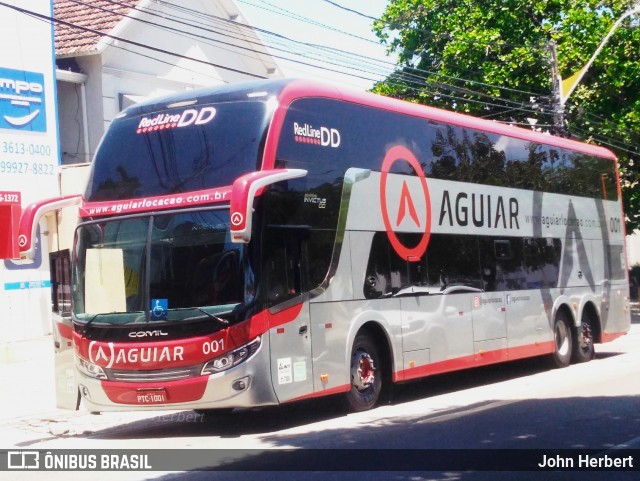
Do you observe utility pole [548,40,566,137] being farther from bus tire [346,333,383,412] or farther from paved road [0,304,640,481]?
bus tire [346,333,383,412]

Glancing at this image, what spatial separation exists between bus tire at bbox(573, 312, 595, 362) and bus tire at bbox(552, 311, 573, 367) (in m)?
0.13

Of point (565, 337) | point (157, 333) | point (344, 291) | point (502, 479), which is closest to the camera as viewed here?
point (502, 479)

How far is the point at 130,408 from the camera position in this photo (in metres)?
11.2

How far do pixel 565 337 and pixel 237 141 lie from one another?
366 inches

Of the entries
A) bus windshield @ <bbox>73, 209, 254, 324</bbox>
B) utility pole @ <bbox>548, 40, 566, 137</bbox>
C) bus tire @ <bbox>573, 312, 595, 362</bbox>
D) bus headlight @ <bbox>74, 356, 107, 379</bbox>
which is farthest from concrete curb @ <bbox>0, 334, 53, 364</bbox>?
utility pole @ <bbox>548, 40, 566, 137</bbox>

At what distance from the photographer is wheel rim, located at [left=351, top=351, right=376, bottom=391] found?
496 inches

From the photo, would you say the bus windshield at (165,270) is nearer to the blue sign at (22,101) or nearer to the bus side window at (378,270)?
the bus side window at (378,270)

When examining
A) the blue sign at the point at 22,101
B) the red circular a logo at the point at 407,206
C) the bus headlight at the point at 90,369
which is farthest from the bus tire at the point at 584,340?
the blue sign at the point at 22,101

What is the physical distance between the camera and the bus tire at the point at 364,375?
12.6 m

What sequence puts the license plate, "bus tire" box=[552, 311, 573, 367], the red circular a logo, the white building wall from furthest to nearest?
the white building wall < "bus tire" box=[552, 311, 573, 367] < the red circular a logo < the license plate

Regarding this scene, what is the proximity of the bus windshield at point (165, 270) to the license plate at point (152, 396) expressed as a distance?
805 mm

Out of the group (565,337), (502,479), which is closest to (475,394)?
(565,337)

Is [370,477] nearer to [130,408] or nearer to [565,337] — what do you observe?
[130,408]

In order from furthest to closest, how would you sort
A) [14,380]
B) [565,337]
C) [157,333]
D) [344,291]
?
[565,337]
[14,380]
[344,291]
[157,333]
